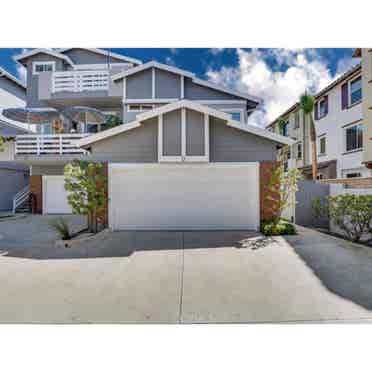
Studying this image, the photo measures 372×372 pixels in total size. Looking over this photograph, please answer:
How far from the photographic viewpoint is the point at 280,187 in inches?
284

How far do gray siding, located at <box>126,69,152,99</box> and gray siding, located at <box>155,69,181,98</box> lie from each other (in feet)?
1.39

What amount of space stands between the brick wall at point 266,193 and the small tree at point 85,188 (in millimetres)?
5080

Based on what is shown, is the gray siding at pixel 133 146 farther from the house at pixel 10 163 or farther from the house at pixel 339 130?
the house at pixel 339 130

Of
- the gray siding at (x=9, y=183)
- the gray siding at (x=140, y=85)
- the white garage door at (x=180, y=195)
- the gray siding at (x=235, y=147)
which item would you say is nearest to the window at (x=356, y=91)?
the gray siding at (x=235, y=147)

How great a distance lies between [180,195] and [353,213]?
487 centimetres

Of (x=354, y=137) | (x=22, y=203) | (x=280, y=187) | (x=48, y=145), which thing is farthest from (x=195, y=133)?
(x=22, y=203)

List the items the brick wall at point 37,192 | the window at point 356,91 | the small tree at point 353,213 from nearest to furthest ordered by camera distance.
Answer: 1. the small tree at point 353,213
2. the window at point 356,91
3. the brick wall at point 37,192

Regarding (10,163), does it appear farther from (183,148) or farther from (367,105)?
(367,105)

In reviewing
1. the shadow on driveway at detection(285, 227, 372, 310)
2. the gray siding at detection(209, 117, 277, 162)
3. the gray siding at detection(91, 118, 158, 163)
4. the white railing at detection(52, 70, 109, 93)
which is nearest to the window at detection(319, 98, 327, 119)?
the gray siding at detection(209, 117, 277, 162)

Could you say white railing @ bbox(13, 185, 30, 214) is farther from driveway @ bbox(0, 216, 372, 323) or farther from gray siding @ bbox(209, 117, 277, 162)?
gray siding @ bbox(209, 117, 277, 162)

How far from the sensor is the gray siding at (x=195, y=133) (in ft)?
24.2
